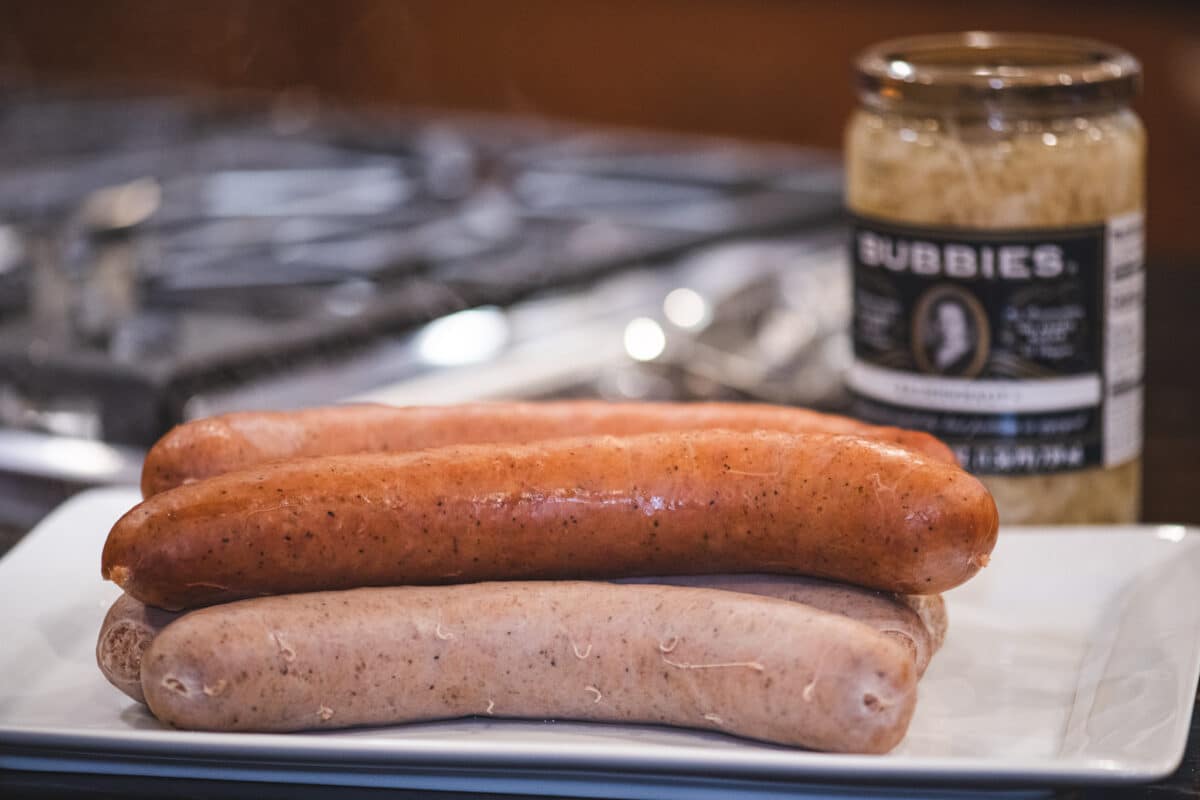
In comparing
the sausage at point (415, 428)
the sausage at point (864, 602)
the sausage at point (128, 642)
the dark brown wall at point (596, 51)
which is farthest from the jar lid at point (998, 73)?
the dark brown wall at point (596, 51)

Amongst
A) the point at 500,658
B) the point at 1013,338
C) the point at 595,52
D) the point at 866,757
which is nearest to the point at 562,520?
the point at 500,658

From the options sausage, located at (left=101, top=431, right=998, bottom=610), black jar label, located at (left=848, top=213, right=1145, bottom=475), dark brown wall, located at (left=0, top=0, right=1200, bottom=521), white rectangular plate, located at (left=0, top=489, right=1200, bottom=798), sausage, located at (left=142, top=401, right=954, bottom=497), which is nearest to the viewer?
white rectangular plate, located at (left=0, top=489, right=1200, bottom=798)

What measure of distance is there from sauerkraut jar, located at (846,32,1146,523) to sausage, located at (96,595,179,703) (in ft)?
1.95

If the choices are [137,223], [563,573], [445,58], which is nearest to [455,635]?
[563,573]

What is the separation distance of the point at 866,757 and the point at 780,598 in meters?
0.17

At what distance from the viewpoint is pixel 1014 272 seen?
3.77ft

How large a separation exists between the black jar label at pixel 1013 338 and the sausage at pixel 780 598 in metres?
0.25

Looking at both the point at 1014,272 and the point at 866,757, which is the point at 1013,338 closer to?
the point at 1014,272

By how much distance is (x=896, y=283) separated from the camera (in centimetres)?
119

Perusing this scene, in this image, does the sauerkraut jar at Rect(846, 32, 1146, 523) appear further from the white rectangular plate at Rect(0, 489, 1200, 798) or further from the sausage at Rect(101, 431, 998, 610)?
the sausage at Rect(101, 431, 998, 610)

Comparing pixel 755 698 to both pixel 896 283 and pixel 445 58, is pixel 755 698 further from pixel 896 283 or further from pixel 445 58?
pixel 445 58

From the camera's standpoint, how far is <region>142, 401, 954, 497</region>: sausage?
101cm

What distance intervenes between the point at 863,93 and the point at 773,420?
35cm

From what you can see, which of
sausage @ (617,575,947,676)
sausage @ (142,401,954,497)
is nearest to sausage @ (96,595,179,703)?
sausage @ (142,401,954,497)
